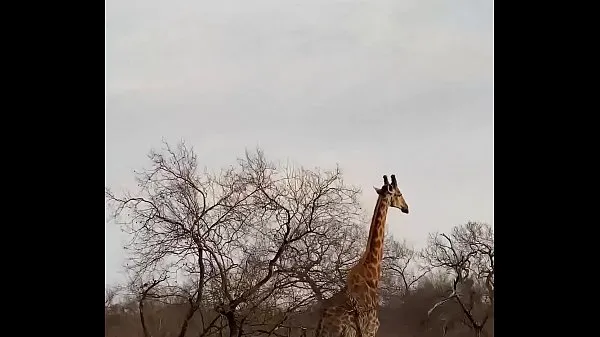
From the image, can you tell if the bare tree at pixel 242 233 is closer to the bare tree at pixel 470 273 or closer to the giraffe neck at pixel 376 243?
the giraffe neck at pixel 376 243

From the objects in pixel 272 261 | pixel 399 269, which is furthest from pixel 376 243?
pixel 272 261

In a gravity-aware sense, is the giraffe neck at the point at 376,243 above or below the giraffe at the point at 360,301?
above

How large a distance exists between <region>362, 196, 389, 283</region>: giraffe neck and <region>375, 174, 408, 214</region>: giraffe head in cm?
3

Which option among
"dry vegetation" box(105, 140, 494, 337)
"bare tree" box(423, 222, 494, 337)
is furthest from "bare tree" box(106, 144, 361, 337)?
"bare tree" box(423, 222, 494, 337)

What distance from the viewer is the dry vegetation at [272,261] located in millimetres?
→ 1279

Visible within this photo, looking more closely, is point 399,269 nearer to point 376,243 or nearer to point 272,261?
point 376,243

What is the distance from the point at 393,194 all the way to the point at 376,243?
0.36ft

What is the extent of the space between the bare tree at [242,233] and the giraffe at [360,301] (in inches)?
1.7

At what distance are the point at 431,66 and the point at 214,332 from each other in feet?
2.05

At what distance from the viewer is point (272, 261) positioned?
50.9 inches

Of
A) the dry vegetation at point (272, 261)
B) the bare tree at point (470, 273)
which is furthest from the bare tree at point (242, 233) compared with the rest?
the bare tree at point (470, 273)
